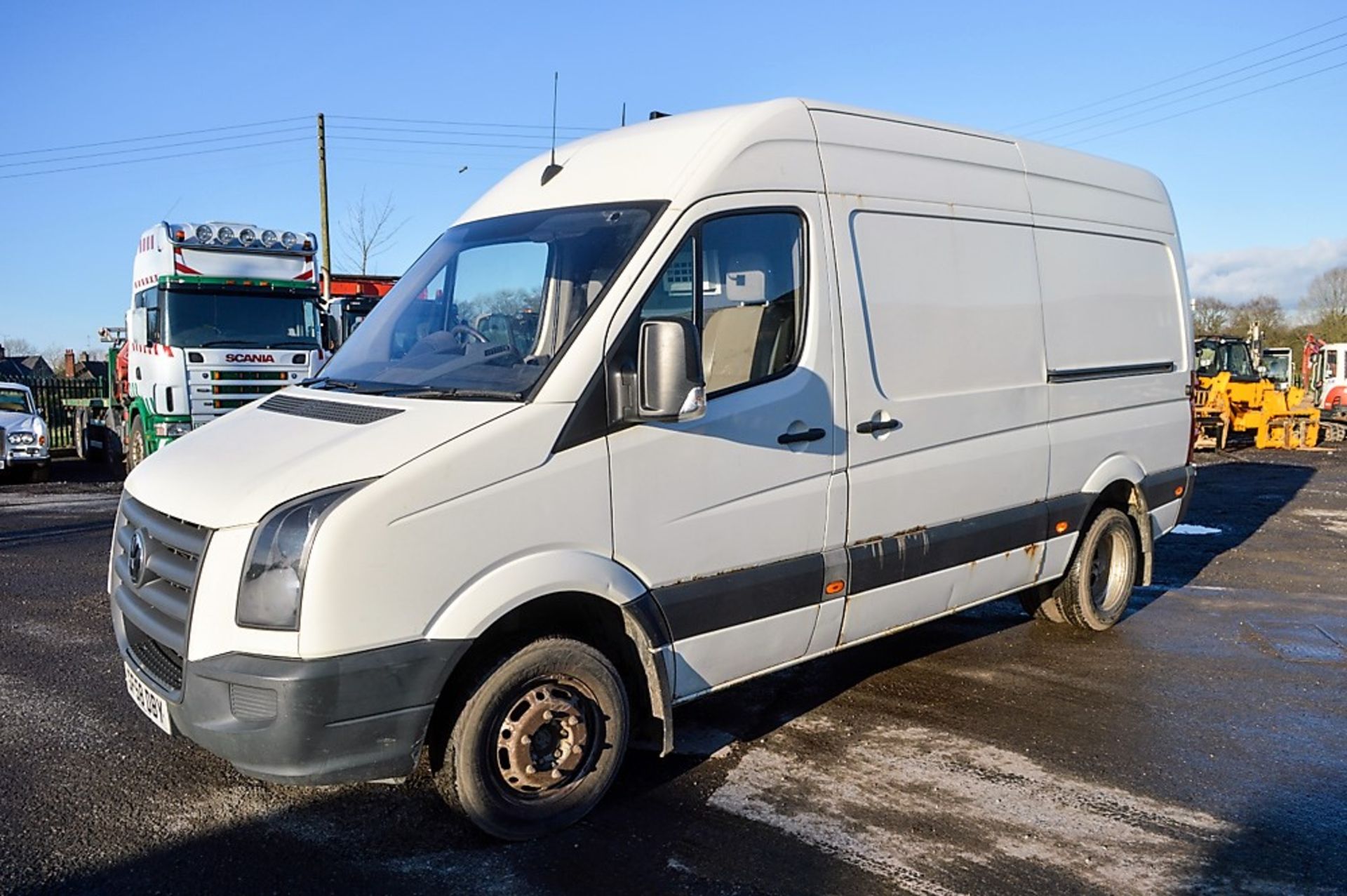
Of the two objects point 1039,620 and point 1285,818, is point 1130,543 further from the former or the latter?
point 1285,818

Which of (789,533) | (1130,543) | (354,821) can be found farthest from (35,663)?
(1130,543)

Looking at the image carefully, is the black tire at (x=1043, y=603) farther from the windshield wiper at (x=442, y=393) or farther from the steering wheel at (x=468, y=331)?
the windshield wiper at (x=442, y=393)

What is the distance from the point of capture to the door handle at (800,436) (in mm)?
4543

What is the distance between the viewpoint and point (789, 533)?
15.3 feet

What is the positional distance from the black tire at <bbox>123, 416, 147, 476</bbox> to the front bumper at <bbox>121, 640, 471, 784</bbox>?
13409 mm

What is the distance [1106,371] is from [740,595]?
10.9 ft

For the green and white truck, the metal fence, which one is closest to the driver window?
the green and white truck

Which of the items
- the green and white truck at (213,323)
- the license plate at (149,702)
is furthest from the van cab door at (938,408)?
the green and white truck at (213,323)

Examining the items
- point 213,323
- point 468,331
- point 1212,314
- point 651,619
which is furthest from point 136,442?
point 1212,314

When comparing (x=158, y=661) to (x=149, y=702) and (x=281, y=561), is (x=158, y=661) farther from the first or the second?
(x=281, y=561)

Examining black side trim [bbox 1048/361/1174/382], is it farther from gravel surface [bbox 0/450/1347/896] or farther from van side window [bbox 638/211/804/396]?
van side window [bbox 638/211/804/396]

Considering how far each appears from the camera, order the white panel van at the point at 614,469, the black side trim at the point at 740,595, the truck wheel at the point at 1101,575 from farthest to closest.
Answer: the truck wheel at the point at 1101,575 → the black side trim at the point at 740,595 → the white panel van at the point at 614,469

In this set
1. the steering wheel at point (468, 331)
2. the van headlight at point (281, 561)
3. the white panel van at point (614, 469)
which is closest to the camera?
the van headlight at point (281, 561)

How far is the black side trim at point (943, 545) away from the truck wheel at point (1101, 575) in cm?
86
